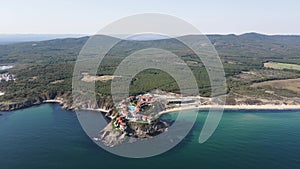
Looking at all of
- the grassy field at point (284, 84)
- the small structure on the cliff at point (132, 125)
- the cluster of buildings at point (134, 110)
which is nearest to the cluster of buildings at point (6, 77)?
the cluster of buildings at point (134, 110)

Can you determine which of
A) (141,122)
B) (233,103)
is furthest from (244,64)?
(141,122)

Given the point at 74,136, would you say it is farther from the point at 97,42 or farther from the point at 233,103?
the point at 97,42

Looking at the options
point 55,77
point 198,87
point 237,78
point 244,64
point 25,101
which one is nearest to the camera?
point 25,101

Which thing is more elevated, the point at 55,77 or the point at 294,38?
the point at 294,38

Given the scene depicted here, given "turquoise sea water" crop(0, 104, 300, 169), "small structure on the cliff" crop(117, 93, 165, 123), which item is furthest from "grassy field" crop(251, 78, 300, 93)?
"small structure on the cliff" crop(117, 93, 165, 123)

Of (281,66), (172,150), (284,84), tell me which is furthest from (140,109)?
(281,66)

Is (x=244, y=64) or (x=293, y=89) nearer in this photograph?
(x=293, y=89)

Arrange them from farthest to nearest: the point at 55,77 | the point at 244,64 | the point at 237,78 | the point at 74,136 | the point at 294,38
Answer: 1. the point at 294,38
2. the point at 244,64
3. the point at 237,78
4. the point at 55,77
5. the point at 74,136

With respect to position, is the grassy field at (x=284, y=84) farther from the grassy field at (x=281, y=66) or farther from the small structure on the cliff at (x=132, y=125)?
the small structure on the cliff at (x=132, y=125)
